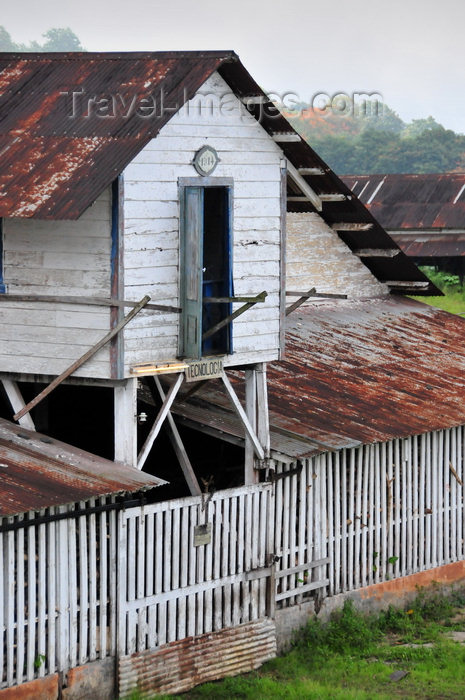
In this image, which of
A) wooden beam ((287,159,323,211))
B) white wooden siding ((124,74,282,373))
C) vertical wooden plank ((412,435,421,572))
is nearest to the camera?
white wooden siding ((124,74,282,373))

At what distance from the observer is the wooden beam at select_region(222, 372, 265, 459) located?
590 inches

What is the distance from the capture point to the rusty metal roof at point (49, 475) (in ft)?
40.9

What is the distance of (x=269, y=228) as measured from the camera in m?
15.3

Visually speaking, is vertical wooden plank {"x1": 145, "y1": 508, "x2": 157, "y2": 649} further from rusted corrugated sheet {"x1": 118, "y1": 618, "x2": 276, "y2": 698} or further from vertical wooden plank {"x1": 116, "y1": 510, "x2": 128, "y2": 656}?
vertical wooden plank {"x1": 116, "y1": 510, "x2": 128, "y2": 656}

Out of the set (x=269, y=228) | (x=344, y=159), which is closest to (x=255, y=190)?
(x=269, y=228)

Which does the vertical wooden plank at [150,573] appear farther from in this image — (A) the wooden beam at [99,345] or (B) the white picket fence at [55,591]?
(A) the wooden beam at [99,345]

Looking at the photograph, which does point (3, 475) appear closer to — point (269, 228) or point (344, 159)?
point (269, 228)

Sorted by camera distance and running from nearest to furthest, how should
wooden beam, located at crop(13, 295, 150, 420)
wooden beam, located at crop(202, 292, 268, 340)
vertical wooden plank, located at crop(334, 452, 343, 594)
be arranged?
wooden beam, located at crop(13, 295, 150, 420)
wooden beam, located at crop(202, 292, 268, 340)
vertical wooden plank, located at crop(334, 452, 343, 594)

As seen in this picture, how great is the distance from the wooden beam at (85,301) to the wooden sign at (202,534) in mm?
2314

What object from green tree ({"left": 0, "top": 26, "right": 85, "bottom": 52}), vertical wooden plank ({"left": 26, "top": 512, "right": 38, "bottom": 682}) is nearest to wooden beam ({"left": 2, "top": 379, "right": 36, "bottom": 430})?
vertical wooden plank ({"left": 26, "top": 512, "right": 38, "bottom": 682})

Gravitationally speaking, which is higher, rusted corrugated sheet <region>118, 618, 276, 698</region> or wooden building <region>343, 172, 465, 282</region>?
wooden building <region>343, 172, 465, 282</region>

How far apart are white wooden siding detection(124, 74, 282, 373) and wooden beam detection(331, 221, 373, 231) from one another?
21.1 ft

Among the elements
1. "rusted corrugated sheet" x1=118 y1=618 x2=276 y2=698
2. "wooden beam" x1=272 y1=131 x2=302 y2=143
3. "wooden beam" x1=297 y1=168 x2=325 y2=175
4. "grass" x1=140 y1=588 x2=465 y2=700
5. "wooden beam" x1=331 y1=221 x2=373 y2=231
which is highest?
"wooden beam" x1=272 y1=131 x2=302 y2=143

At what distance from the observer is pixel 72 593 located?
43.3 ft
